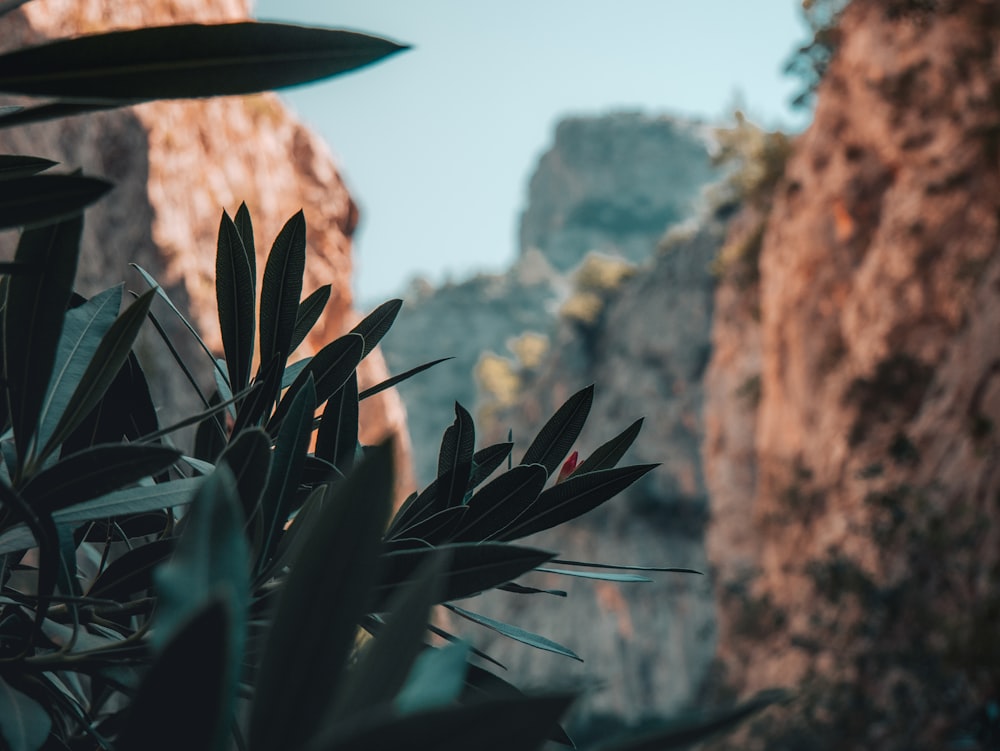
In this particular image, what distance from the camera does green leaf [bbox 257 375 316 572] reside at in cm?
54

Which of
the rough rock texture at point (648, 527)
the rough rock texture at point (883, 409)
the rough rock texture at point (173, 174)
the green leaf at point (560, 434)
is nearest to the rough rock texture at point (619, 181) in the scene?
the rough rock texture at point (648, 527)

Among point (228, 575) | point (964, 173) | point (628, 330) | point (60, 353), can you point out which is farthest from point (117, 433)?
point (628, 330)

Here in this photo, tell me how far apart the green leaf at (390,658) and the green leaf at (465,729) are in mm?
40

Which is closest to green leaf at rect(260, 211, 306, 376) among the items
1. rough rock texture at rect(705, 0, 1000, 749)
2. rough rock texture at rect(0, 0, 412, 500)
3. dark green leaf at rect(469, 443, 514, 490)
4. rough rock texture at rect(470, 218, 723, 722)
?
dark green leaf at rect(469, 443, 514, 490)

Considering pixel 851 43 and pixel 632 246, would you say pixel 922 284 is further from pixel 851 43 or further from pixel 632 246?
pixel 632 246

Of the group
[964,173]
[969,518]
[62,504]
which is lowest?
[969,518]

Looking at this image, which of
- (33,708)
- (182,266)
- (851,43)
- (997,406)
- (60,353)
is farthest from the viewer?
(851,43)

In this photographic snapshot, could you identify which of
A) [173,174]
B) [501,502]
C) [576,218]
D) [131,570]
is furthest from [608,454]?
[576,218]

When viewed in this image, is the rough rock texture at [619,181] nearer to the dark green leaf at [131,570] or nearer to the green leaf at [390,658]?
the dark green leaf at [131,570]

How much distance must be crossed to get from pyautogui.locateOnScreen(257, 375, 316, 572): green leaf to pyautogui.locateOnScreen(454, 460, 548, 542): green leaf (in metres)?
0.13

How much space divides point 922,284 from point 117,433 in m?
9.07

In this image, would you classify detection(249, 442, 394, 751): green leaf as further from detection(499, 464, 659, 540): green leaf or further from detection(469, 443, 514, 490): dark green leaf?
detection(469, 443, 514, 490): dark green leaf

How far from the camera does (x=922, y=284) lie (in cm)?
846

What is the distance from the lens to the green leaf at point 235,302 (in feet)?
2.20
